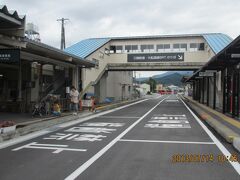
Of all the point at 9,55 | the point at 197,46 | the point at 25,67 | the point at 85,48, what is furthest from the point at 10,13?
the point at 197,46

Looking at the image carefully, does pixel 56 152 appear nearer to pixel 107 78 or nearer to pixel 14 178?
pixel 14 178

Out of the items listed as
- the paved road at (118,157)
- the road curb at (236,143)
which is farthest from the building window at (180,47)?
the road curb at (236,143)

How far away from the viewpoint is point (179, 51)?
142 feet

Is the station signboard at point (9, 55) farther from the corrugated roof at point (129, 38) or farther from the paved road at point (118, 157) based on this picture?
the corrugated roof at point (129, 38)

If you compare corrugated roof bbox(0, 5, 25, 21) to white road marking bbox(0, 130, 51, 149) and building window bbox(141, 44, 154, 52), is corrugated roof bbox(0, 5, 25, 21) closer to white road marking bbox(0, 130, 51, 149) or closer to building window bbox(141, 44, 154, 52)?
white road marking bbox(0, 130, 51, 149)

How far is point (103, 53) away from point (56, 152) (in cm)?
3204

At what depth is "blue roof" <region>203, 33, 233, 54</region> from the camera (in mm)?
36531

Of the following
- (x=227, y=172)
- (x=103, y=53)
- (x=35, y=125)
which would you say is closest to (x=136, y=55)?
(x=103, y=53)

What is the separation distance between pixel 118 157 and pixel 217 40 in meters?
34.3

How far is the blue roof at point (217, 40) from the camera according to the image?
36.5 m

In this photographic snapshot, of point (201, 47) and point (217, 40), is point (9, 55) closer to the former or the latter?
point (217, 40)
